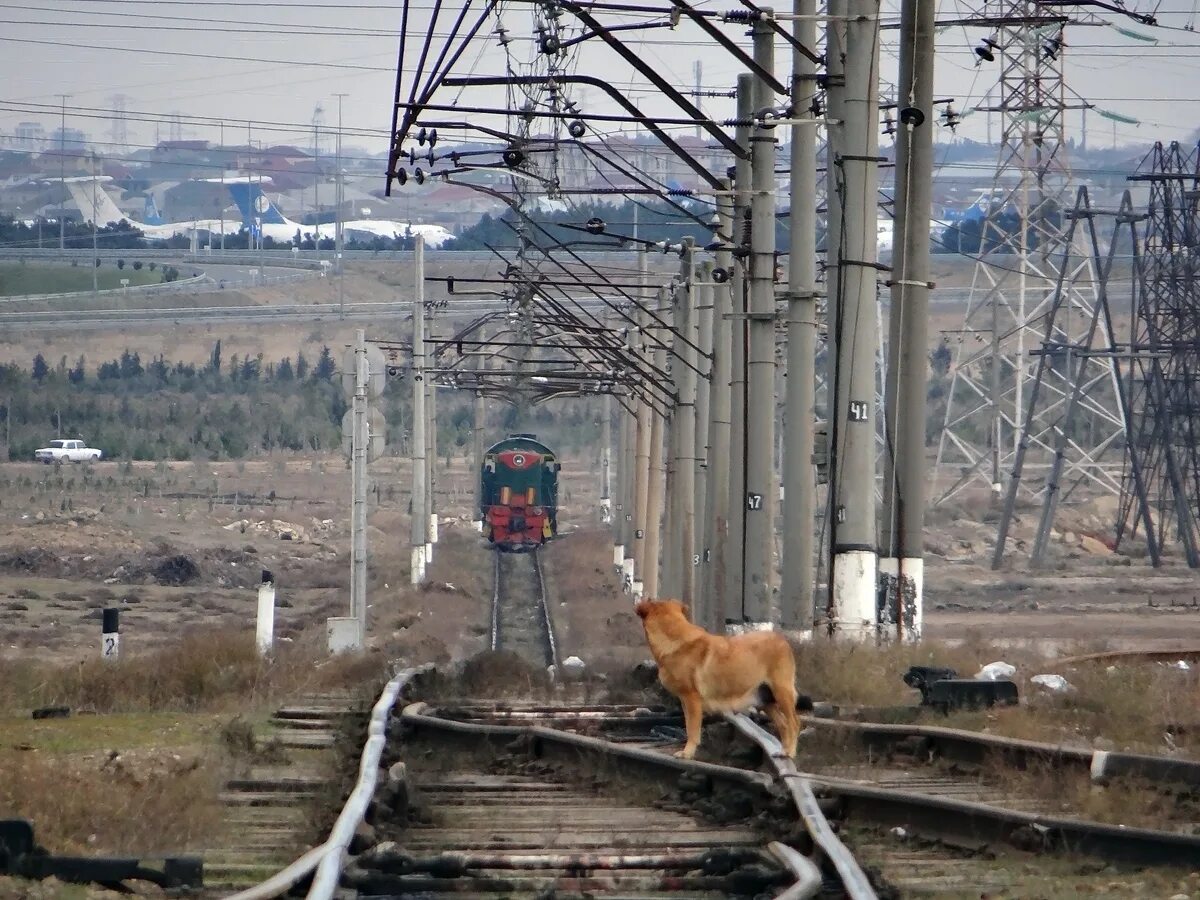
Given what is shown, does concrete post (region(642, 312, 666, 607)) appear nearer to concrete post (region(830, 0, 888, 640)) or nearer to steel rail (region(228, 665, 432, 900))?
concrete post (region(830, 0, 888, 640))

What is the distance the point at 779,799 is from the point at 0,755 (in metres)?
4.76

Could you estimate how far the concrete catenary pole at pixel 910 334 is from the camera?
20.3m

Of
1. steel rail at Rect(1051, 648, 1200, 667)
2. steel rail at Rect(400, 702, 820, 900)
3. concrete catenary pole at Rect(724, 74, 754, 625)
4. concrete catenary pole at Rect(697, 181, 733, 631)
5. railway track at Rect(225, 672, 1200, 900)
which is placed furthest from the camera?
concrete catenary pole at Rect(697, 181, 733, 631)

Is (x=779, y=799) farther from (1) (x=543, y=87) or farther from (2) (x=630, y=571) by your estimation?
(2) (x=630, y=571)

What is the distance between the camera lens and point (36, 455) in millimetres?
86000

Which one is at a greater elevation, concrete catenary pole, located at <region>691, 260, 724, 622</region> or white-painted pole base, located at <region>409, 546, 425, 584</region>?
concrete catenary pole, located at <region>691, 260, 724, 622</region>

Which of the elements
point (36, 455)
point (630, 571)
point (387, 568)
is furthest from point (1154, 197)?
point (36, 455)

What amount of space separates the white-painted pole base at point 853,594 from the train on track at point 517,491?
42974 millimetres

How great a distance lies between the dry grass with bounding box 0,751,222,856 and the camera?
8.78m

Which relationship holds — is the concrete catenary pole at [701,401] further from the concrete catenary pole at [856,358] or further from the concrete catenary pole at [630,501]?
the concrete catenary pole at [630,501]

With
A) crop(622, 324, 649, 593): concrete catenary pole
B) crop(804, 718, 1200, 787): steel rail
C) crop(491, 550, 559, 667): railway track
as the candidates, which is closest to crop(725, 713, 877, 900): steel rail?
crop(804, 718, 1200, 787): steel rail

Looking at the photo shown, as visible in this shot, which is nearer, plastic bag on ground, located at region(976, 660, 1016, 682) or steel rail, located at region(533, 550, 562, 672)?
plastic bag on ground, located at region(976, 660, 1016, 682)

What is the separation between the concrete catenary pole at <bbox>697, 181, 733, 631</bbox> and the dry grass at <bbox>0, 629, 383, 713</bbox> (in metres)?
9.65

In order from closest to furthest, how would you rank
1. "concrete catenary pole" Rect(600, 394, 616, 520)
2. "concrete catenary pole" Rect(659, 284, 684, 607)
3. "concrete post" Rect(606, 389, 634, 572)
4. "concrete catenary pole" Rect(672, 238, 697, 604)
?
"concrete catenary pole" Rect(672, 238, 697, 604)
"concrete catenary pole" Rect(659, 284, 684, 607)
"concrete post" Rect(606, 389, 634, 572)
"concrete catenary pole" Rect(600, 394, 616, 520)
